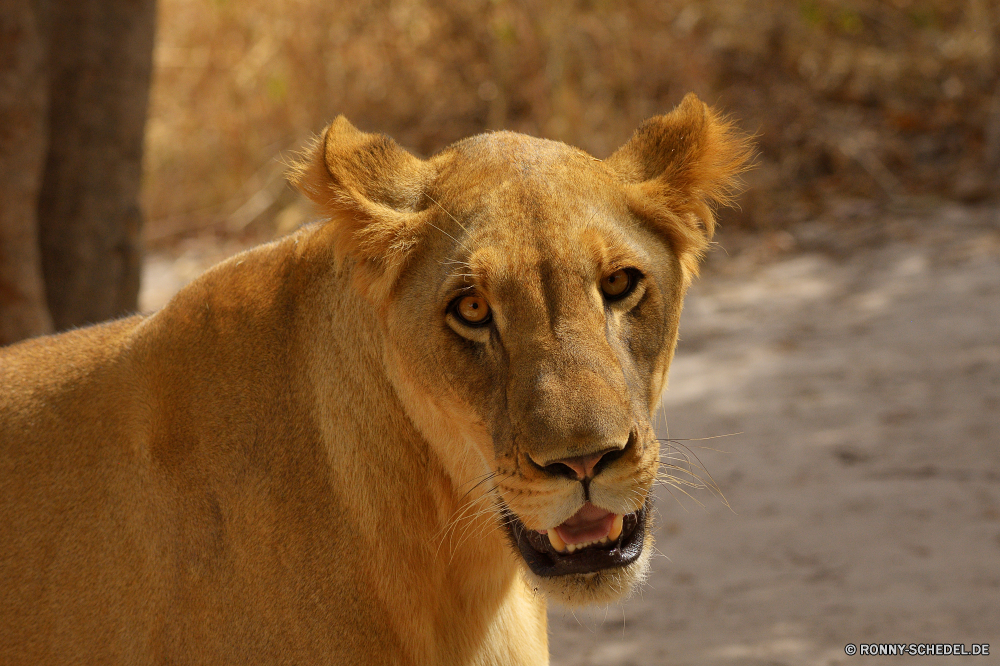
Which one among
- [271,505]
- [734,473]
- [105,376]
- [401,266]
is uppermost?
[401,266]

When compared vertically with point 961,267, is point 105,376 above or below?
above

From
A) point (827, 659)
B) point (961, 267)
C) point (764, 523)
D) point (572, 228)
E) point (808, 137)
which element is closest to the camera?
point (572, 228)

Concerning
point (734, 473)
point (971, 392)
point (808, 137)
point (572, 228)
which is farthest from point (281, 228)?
point (572, 228)

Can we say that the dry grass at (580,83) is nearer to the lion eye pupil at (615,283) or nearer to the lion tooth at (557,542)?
the lion eye pupil at (615,283)

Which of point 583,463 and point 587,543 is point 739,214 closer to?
point 587,543

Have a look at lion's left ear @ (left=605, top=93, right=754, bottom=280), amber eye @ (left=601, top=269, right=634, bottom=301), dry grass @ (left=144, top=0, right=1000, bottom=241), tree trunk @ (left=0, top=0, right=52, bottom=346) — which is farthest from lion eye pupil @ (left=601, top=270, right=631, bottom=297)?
dry grass @ (left=144, top=0, right=1000, bottom=241)

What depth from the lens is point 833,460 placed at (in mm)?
5113

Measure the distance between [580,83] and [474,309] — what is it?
6.90 m

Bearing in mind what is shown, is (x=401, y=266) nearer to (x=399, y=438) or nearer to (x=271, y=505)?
(x=399, y=438)

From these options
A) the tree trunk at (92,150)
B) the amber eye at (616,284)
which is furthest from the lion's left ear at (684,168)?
the tree trunk at (92,150)

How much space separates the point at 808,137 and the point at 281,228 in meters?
4.72

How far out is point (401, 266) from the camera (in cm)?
237

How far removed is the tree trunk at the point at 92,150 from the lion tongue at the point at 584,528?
10.7ft

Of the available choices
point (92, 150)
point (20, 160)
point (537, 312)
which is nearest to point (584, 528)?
point (537, 312)
